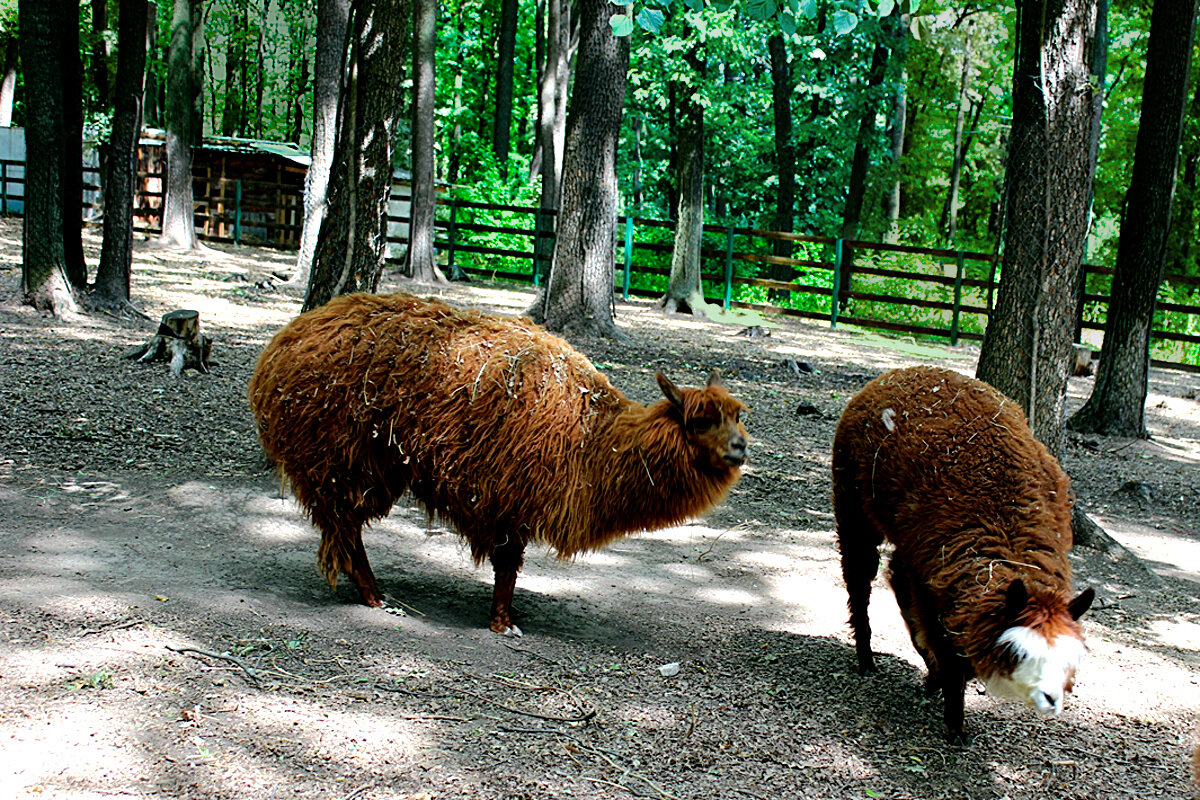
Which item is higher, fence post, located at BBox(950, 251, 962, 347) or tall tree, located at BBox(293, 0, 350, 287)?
tall tree, located at BBox(293, 0, 350, 287)

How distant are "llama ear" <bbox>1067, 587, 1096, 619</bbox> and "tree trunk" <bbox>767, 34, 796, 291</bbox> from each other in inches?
926

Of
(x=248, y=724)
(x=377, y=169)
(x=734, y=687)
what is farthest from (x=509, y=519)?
(x=377, y=169)

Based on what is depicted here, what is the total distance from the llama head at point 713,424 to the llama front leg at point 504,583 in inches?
41.8

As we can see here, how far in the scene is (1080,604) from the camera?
12.5 ft

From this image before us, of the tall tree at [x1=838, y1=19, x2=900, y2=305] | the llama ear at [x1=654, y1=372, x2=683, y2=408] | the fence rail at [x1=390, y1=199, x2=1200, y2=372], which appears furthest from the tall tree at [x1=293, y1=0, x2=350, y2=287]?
the llama ear at [x1=654, y1=372, x2=683, y2=408]

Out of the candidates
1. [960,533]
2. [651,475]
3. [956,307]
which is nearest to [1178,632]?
[960,533]

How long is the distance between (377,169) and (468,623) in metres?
3.66

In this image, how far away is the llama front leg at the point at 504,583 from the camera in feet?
16.7

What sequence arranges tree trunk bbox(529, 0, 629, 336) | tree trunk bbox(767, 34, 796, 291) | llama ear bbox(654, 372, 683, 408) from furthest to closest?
1. tree trunk bbox(767, 34, 796, 291)
2. tree trunk bbox(529, 0, 629, 336)
3. llama ear bbox(654, 372, 683, 408)

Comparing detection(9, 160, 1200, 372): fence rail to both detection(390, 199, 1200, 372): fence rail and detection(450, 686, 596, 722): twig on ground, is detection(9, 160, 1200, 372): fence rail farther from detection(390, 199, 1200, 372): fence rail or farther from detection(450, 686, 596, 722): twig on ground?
detection(450, 686, 596, 722): twig on ground

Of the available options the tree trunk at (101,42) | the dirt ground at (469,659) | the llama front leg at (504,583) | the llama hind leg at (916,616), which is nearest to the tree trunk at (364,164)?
the dirt ground at (469,659)

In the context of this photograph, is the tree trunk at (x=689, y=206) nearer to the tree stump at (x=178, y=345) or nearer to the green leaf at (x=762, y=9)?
the tree stump at (x=178, y=345)

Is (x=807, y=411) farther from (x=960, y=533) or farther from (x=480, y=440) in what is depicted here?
(x=960, y=533)

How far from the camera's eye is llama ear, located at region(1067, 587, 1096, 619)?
3.74 metres
